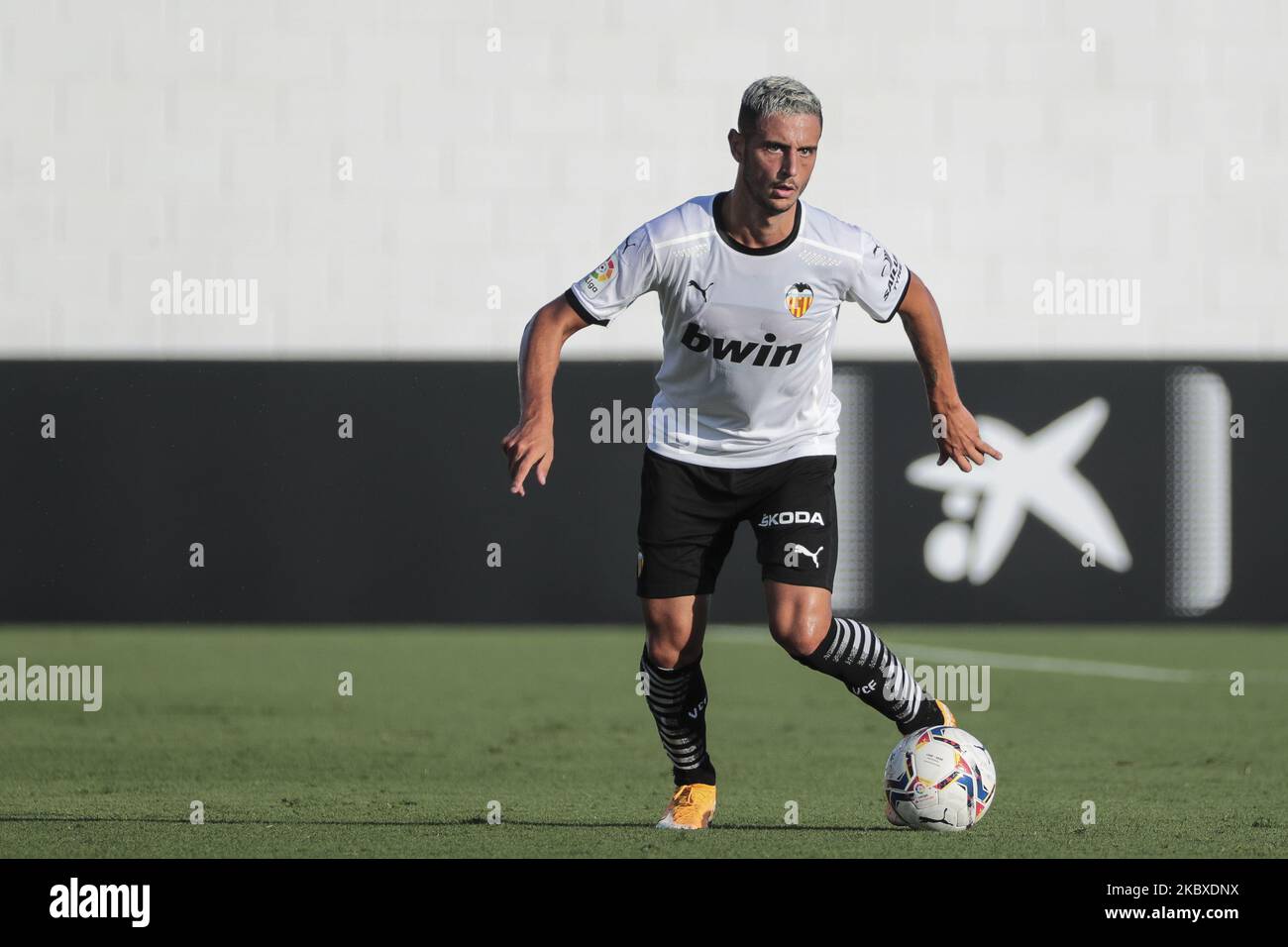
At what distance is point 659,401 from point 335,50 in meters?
9.08

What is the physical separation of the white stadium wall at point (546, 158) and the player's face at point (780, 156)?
8.57 metres

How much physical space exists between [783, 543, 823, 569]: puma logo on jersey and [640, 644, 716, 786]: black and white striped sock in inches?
17.4

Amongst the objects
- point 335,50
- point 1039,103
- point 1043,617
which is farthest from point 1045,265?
point 335,50

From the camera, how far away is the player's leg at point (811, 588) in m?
5.71

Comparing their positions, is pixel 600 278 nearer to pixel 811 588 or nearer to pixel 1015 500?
pixel 811 588

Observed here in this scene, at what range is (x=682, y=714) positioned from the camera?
5.94 metres

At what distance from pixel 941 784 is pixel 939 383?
1.16m

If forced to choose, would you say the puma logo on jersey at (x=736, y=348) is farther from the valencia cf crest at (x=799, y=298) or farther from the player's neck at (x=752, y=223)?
the player's neck at (x=752, y=223)

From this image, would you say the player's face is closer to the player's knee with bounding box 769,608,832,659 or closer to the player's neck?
the player's neck

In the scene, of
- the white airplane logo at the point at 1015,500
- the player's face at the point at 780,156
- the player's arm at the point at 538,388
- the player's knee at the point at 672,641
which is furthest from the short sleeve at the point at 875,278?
the white airplane logo at the point at 1015,500

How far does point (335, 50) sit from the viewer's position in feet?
46.8

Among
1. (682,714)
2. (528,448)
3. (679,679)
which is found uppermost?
(528,448)

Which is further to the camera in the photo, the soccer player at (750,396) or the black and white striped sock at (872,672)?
the black and white striped sock at (872,672)

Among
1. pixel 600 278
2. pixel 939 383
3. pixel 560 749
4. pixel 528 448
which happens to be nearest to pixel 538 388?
pixel 528 448
